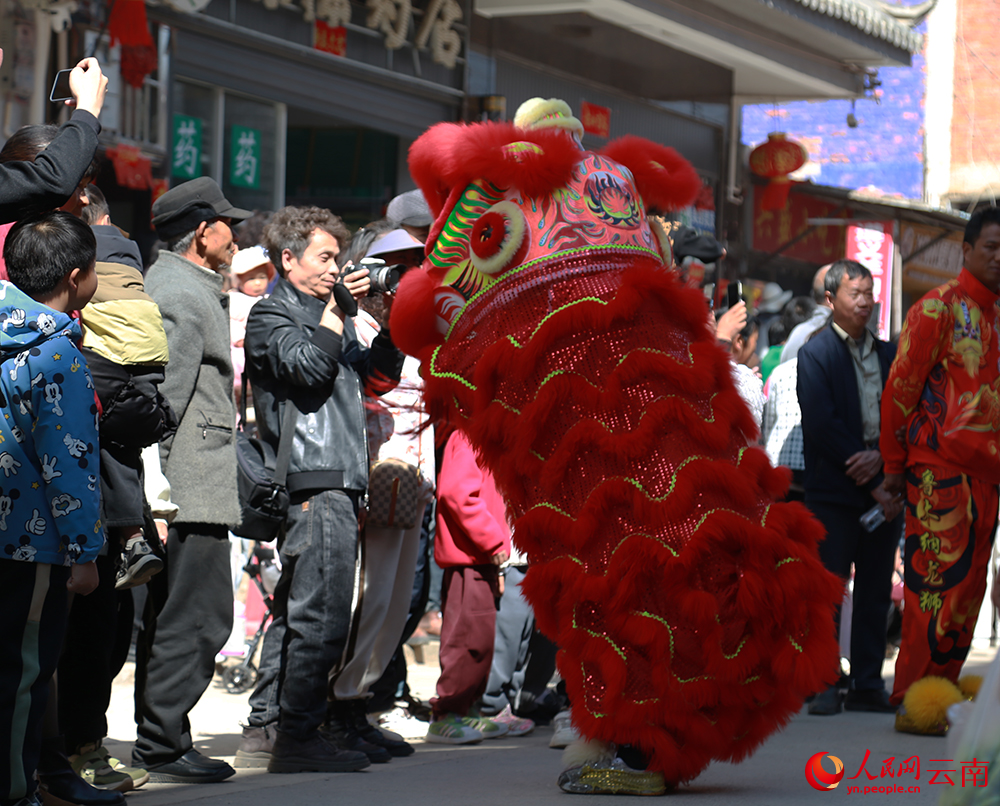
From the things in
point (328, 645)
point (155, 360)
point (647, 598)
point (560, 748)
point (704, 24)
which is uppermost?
point (704, 24)

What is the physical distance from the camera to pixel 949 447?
5586mm

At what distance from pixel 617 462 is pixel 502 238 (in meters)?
0.73

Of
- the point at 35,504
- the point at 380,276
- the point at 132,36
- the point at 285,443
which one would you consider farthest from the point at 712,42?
the point at 35,504

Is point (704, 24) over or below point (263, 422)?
over

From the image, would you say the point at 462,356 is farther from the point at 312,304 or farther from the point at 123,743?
the point at 123,743

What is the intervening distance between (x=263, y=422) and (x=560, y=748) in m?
1.73

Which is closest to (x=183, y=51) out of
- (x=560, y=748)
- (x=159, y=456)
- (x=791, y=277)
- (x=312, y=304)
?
(x=312, y=304)

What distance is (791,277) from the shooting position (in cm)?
1653

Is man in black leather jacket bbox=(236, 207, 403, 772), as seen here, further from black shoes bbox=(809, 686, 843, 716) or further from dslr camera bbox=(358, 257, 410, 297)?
black shoes bbox=(809, 686, 843, 716)

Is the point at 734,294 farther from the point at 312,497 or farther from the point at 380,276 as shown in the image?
the point at 312,497

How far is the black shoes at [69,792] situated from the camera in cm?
378

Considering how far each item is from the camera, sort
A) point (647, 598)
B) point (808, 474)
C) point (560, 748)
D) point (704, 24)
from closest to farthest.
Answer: point (647, 598) → point (560, 748) → point (808, 474) → point (704, 24)

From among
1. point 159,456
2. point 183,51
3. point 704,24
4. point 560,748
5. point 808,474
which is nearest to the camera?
point 159,456

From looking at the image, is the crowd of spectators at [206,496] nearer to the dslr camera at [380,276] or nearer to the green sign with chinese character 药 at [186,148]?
the dslr camera at [380,276]
